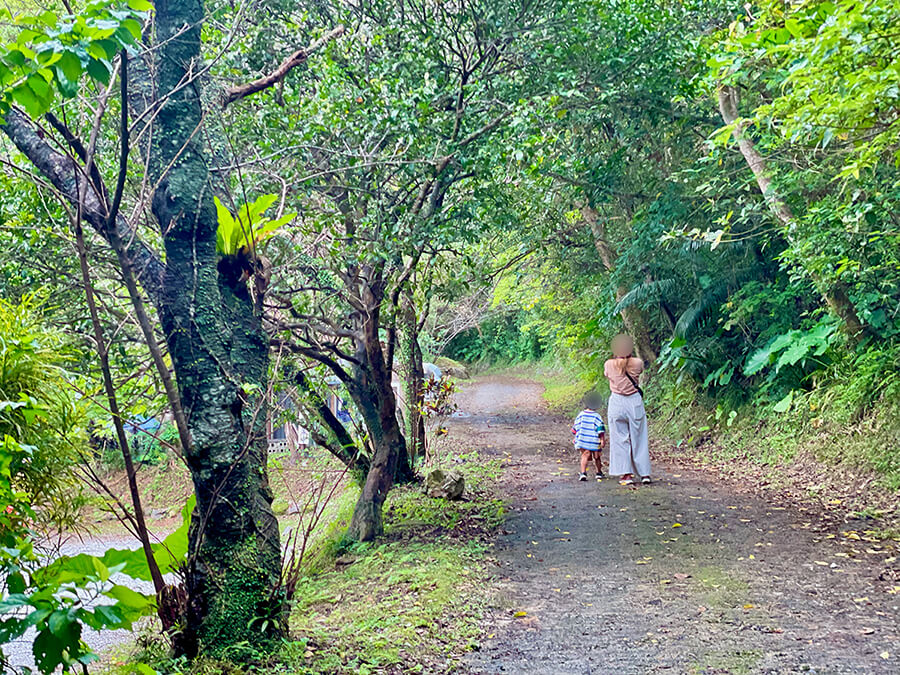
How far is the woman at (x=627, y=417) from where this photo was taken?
1040 centimetres

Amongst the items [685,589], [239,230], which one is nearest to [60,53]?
[239,230]

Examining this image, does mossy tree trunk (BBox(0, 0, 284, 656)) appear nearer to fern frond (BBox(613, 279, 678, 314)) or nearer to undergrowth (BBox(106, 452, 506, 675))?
undergrowth (BBox(106, 452, 506, 675))

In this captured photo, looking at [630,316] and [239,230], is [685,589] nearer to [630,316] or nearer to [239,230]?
[239,230]

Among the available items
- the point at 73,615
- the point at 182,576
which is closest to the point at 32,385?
the point at 73,615

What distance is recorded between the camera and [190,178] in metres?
4.67

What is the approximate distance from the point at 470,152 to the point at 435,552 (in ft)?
13.7

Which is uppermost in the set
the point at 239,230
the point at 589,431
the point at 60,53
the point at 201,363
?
the point at 60,53

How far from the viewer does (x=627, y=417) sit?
409 inches

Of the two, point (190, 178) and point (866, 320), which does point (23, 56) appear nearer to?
point (190, 178)

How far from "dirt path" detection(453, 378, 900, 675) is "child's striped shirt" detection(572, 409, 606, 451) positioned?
110 centimetres

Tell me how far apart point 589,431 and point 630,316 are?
276 inches

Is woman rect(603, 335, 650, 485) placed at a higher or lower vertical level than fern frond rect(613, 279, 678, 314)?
lower

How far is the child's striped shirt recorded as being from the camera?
11.1 m

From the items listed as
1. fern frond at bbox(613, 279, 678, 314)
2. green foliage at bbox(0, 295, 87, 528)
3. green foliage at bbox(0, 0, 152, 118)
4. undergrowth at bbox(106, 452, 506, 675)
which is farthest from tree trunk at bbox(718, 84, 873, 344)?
green foliage at bbox(0, 295, 87, 528)
